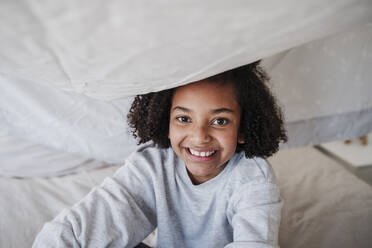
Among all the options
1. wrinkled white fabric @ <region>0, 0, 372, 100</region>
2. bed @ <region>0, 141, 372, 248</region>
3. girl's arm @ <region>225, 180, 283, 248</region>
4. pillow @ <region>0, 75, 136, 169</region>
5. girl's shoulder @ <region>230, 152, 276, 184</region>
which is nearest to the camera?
wrinkled white fabric @ <region>0, 0, 372, 100</region>

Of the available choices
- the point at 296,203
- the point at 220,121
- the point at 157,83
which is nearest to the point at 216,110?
the point at 220,121

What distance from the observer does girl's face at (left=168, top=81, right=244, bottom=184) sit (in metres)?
0.63

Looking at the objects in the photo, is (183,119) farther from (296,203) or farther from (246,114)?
(296,203)

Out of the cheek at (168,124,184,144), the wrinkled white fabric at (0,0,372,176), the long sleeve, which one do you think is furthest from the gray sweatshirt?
the wrinkled white fabric at (0,0,372,176)

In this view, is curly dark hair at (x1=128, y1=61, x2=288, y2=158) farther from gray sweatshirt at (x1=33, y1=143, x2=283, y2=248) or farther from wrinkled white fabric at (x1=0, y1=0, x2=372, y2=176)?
wrinkled white fabric at (x1=0, y1=0, x2=372, y2=176)

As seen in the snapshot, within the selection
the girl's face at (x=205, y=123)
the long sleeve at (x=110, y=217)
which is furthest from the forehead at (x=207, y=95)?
the long sleeve at (x=110, y=217)

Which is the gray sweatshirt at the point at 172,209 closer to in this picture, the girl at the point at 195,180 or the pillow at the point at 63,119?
the girl at the point at 195,180

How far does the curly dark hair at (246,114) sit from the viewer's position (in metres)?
0.69

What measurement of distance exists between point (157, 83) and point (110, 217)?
1.03ft

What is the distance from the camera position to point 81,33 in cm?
36

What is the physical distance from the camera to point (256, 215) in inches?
23.8

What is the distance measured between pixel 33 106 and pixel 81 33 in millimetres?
705

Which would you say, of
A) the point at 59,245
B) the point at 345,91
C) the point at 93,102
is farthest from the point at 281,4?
the point at 345,91

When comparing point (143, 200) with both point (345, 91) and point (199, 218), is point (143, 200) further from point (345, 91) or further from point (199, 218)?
point (345, 91)
